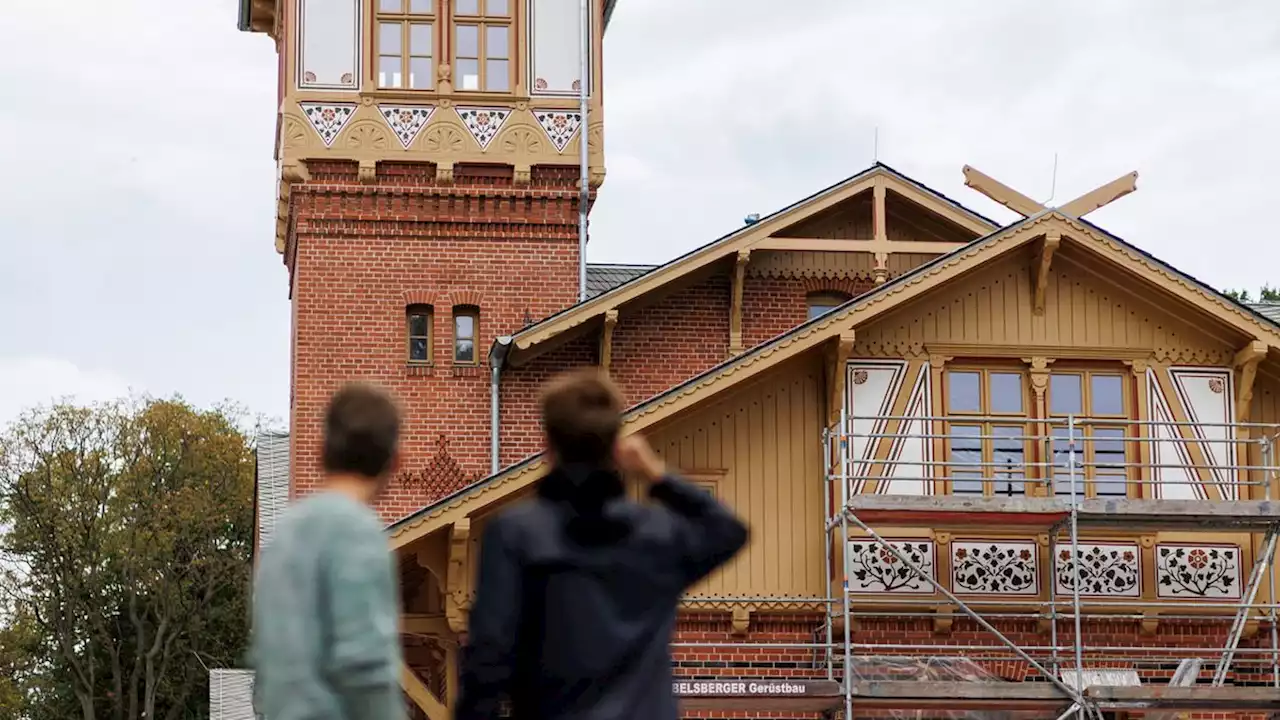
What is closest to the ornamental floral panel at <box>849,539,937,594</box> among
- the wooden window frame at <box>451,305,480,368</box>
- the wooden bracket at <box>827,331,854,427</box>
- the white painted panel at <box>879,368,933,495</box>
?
the white painted panel at <box>879,368,933,495</box>

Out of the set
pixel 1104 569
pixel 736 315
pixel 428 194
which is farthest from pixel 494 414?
pixel 1104 569

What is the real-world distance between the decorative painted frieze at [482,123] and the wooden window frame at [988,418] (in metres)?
6.76

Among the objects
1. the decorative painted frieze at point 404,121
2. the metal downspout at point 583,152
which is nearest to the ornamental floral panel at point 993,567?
the metal downspout at point 583,152

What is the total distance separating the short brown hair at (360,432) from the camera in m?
5.08

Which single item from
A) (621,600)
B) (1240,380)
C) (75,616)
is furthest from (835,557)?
(75,616)

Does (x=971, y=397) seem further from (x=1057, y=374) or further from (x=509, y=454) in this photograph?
(x=509, y=454)

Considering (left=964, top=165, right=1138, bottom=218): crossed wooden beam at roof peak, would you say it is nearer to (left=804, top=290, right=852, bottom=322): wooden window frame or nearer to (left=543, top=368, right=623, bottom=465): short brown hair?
(left=804, top=290, right=852, bottom=322): wooden window frame

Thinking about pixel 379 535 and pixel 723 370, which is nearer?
pixel 379 535

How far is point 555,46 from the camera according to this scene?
91.3 feet

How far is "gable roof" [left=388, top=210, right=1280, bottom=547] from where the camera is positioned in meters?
21.6

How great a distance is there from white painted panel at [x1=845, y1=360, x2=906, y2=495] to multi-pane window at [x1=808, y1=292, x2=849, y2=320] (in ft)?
12.1

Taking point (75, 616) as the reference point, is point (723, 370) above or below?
above

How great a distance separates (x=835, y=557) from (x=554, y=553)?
702 inches

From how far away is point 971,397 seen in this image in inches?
936
